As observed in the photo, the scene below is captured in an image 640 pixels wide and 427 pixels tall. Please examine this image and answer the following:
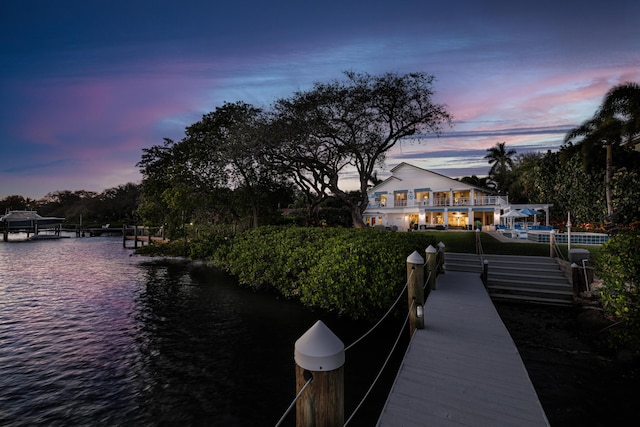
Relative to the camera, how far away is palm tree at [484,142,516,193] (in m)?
54.8

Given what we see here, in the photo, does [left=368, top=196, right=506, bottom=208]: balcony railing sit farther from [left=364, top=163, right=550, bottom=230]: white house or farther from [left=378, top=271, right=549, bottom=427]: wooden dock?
[left=378, top=271, right=549, bottom=427]: wooden dock

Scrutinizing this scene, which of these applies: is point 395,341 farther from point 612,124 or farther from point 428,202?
point 428,202

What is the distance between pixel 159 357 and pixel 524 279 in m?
12.6

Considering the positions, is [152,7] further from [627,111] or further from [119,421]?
[627,111]

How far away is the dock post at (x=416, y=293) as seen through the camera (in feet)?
18.9

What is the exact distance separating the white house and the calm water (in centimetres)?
2897

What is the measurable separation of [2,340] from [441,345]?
1148 cm

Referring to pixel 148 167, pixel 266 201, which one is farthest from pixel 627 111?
pixel 148 167

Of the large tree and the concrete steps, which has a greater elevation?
the large tree

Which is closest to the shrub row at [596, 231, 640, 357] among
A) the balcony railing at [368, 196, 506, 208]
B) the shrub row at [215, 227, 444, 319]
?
the shrub row at [215, 227, 444, 319]

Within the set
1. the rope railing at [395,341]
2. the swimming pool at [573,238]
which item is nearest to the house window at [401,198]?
the swimming pool at [573,238]

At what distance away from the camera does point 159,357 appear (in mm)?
7160

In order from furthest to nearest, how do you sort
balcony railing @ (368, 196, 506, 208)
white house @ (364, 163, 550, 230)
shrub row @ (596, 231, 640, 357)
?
1. white house @ (364, 163, 550, 230)
2. balcony railing @ (368, 196, 506, 208)
3. shrub row @ (596, 231, 640, 357)

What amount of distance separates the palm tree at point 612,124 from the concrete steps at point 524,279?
54.3 ft
